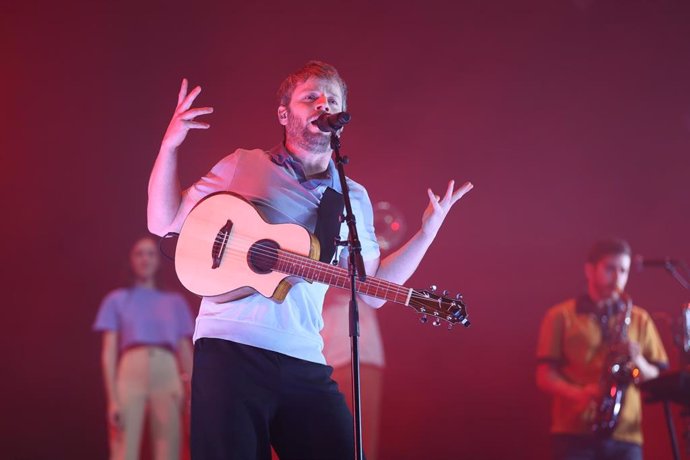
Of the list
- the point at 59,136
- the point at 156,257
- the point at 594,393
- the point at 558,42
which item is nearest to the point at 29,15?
the point at 59,136

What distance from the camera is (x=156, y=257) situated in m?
6.54

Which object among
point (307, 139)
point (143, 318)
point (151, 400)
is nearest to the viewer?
point (307, 139)

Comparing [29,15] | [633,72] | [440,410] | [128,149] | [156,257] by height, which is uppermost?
[29,15]

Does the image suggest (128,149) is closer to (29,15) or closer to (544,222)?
(29,15)

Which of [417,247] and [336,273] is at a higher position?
[417,247]

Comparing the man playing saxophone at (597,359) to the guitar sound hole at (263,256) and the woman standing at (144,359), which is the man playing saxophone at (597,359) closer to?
the woman standing at (144,359)

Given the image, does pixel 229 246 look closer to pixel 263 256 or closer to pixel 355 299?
pixel 263 256

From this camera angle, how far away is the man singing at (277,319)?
2652 mm

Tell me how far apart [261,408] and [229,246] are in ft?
2.04

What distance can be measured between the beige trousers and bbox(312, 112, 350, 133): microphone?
154 inches

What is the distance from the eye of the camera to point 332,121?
277 centimetres

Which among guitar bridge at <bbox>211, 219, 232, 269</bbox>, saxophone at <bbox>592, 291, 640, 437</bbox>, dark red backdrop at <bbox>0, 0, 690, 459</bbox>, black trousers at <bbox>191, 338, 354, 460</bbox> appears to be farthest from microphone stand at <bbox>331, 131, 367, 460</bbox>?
dark red backdrop at <bbox>0, 0, 690, 459</bbox>

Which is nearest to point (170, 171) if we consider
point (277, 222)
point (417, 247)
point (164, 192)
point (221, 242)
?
point (164, 192)

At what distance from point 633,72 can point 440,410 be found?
3.44 m
